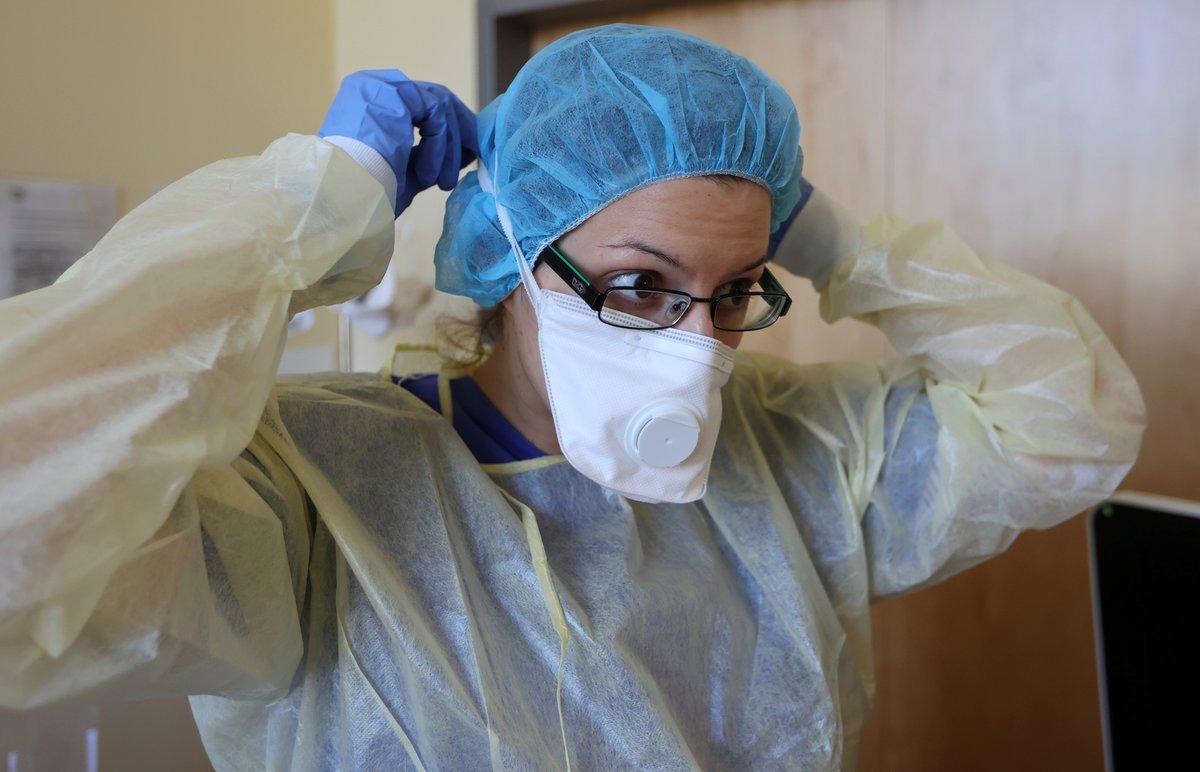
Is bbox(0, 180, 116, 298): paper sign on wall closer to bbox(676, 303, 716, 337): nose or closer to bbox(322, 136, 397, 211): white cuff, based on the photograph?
bbox(322, 136, 397, 211): white cuff

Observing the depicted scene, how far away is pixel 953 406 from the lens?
1.16 meters

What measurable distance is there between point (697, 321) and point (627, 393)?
4.0 inches

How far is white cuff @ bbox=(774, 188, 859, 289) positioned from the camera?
1143 mm

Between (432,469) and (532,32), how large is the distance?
50.7 inches

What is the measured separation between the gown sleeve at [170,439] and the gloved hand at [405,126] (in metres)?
0.08

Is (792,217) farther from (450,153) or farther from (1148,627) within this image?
(1148,627)

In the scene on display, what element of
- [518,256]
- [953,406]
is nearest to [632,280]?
[518,256]

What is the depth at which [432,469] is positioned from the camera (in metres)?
0.93

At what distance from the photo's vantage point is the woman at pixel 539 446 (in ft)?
2.04

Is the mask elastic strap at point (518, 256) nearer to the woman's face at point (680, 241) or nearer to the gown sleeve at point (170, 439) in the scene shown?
the woman's face at point (680, 241)

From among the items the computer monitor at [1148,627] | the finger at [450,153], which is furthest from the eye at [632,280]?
the computer monitor at [1148,627]

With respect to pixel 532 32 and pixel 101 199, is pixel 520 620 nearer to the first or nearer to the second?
pixel 101 199

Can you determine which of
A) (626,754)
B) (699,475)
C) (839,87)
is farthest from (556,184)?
(839,87)

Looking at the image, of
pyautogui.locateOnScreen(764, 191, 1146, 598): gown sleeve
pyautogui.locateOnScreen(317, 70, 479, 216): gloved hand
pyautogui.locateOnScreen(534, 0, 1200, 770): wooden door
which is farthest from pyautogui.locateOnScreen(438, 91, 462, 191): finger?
pyautogui.locateOnScreen(534, 0, 1200, 770): wooden door
